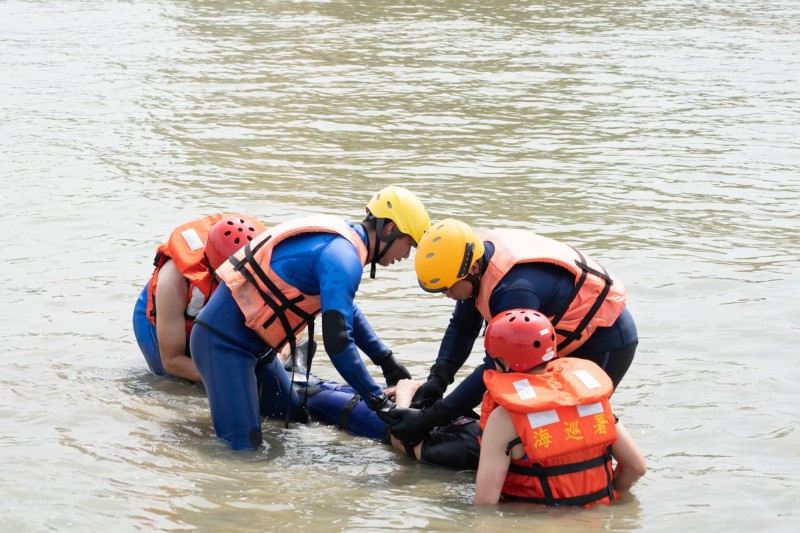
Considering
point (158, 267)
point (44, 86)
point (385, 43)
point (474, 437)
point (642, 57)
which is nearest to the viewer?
point (474, 437)

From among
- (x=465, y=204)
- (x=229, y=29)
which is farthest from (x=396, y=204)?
(x=229, y=29)

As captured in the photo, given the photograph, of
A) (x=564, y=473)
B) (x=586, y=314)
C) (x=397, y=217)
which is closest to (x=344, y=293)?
(x=397, y=217)

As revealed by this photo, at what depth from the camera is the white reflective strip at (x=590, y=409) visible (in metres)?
5.39

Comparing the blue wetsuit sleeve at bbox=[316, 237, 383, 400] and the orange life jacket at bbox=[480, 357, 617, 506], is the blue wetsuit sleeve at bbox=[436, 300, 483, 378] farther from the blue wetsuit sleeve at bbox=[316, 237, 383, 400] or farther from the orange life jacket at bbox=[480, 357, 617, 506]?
the orange life jacket at bbox=[480, 357, 617, 506]

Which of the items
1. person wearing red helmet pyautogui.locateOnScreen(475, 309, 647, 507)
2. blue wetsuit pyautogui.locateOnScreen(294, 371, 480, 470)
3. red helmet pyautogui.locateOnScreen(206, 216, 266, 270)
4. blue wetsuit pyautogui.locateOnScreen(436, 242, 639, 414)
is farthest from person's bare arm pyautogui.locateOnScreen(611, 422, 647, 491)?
red helmet pyautogui.locateOnScreen(206, 216, 266, 270)

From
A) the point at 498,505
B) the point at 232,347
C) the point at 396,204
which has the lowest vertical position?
the point at 498,505

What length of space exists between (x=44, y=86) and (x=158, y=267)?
11.7m

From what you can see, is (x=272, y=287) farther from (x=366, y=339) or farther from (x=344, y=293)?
(x=366, y=339)

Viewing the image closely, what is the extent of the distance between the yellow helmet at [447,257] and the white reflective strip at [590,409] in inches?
38.2

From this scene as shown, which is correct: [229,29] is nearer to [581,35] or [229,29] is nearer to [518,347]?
[581,35]

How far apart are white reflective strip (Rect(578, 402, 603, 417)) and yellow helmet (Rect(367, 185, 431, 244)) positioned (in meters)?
1.60

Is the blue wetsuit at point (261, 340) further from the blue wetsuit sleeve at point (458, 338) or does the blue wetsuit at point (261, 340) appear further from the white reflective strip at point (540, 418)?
the white reflective strip at point (540, 418)

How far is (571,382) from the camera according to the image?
5.45 m

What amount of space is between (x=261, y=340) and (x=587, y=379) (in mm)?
2129
